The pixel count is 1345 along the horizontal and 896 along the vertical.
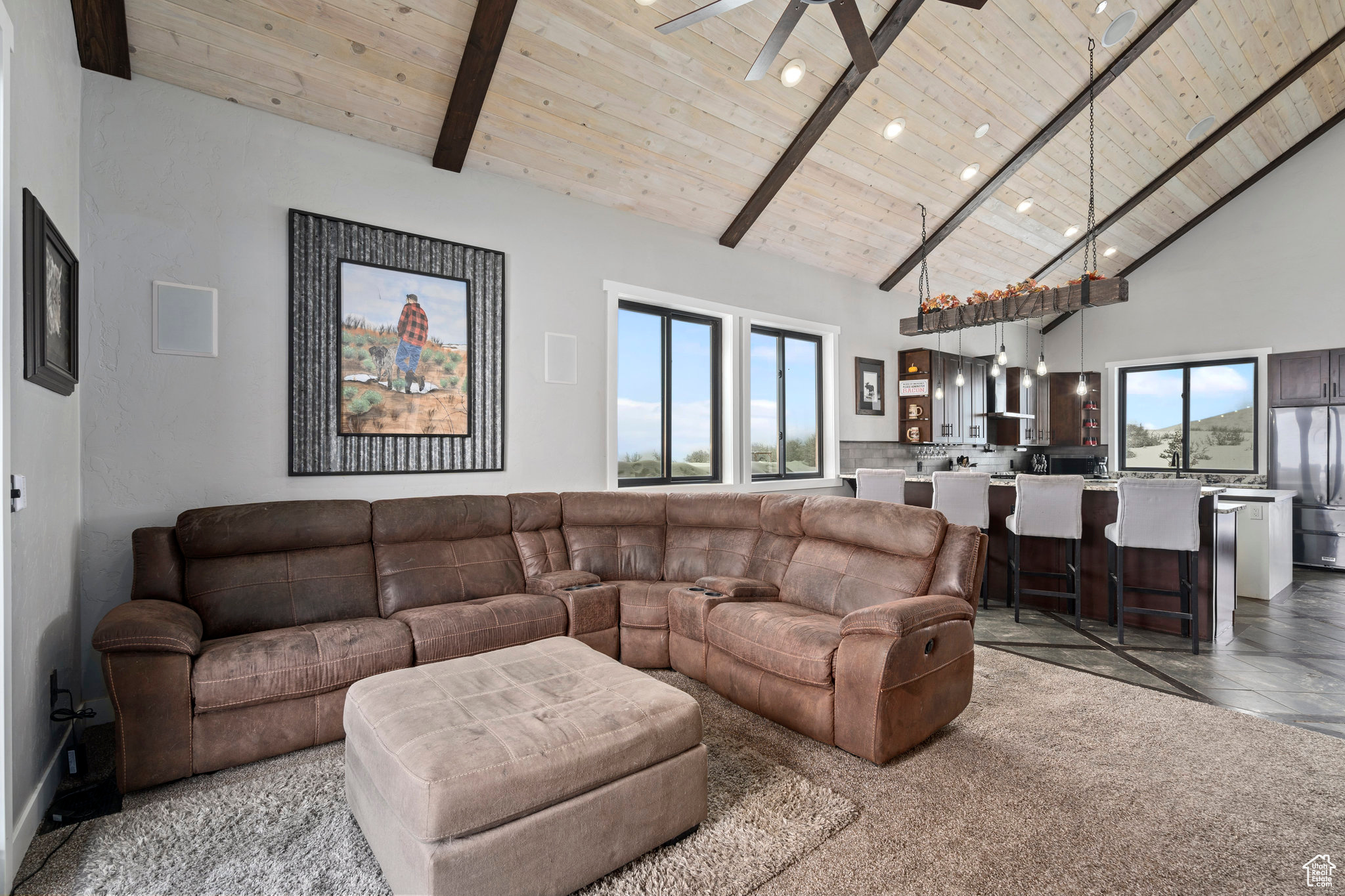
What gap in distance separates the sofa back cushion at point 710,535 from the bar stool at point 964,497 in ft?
6.00

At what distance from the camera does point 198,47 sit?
2967 millimetres

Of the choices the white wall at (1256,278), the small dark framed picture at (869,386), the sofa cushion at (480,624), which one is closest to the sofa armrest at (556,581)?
the sofa cushion at (480,624)

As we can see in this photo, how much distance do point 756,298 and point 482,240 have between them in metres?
2.65

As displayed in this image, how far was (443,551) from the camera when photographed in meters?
3.41

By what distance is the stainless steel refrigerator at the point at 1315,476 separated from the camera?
6137mm

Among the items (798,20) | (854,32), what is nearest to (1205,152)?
(854,32)

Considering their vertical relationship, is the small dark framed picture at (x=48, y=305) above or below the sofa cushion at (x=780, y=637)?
above

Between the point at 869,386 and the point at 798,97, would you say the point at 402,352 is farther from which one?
the point at 869,386

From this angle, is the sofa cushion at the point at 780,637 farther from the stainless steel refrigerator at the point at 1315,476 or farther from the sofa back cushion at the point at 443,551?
the stainless steel refrigerator at the point at 1315,476

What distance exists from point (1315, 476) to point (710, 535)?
22.0 feet

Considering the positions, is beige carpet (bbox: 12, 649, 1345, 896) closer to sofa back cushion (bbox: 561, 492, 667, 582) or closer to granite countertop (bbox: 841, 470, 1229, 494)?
sofa back cushion (bbox: 561, 492, 667, 582)

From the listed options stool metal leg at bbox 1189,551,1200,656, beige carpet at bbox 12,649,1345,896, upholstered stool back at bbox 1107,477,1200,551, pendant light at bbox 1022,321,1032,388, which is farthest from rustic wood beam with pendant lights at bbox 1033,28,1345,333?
beige carpet at bbox 12,649,1345,896

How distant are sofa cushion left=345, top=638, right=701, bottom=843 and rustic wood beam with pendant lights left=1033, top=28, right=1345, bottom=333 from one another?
7327mm

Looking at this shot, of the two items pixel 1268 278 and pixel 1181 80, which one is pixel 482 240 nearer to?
pixel 1181 80
